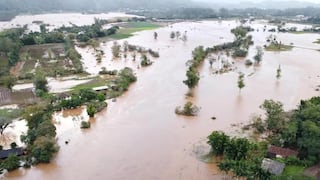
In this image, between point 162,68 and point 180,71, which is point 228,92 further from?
point 162,68

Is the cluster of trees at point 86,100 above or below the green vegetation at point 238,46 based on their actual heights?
below

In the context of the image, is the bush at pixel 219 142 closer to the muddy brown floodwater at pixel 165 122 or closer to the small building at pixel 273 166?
the muddy brown floodwater at pixel 165 122


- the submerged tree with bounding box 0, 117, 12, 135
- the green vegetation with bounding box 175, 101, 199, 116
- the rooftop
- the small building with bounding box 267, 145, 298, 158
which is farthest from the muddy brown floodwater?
the submerged tree with bounding box 0, 117, 12, 135

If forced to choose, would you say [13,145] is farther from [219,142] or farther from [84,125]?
[219,142]

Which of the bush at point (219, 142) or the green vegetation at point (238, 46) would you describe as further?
the green vegetation at point (238, 46)

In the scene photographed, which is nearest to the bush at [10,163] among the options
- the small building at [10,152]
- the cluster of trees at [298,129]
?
the small building at [10,152]

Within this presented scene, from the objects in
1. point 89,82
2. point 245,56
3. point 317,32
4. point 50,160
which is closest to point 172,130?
point 50,160

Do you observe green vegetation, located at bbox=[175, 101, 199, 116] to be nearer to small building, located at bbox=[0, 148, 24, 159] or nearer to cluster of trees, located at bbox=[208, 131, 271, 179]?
cluster of trees, located at bbox=[208, 131, 271, 179]
